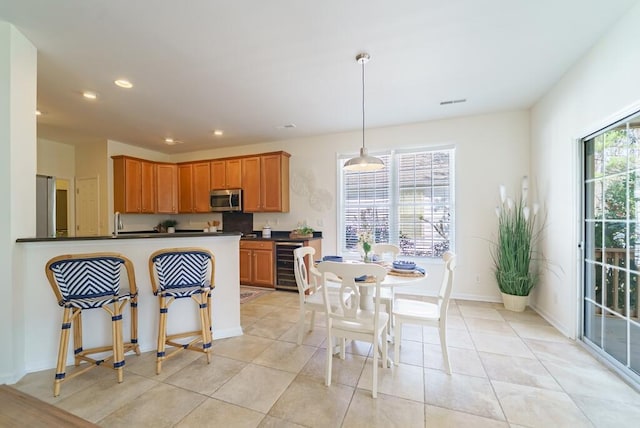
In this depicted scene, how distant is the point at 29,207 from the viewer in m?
2.23

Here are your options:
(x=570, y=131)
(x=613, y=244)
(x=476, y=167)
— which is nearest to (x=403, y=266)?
(x=613, y=244)

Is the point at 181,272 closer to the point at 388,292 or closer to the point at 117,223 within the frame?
the point at 117,223

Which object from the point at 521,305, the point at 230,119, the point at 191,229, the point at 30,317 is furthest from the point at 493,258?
the point at 191,229

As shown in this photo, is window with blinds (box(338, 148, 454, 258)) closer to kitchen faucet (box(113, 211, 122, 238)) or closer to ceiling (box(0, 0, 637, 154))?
ceiling (box(0, 0, 637, 154))

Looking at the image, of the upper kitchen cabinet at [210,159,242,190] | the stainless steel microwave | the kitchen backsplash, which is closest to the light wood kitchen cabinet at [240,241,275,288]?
the kitchen backsplash

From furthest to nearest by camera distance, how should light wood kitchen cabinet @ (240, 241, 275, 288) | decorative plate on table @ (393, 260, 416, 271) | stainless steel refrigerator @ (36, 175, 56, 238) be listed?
light wood kitchen cabinet @ (240, 241, 275, 288) → stainless steel refrigerator @ (36, 175, 56, 238) → decorative plate on table @ (393, 260, 416, 271)

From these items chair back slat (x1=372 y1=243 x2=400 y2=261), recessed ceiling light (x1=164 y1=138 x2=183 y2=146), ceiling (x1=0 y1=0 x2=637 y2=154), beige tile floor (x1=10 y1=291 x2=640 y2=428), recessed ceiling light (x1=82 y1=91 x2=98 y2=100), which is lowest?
beige tile floor (x1=10 y1=291 x2=640 y2=428)

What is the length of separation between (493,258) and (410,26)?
3402 millimetres

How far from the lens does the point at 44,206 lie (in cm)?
382

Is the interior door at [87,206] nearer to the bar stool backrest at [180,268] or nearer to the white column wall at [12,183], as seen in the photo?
the white column wall at [12,183]

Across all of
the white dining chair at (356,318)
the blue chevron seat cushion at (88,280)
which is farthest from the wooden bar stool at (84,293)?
the white dining chair at (356,318)

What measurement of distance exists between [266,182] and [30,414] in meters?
3.97

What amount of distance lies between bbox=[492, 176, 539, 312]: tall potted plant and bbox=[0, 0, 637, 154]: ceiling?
1.49 m

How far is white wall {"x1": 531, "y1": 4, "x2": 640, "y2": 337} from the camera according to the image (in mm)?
2039
